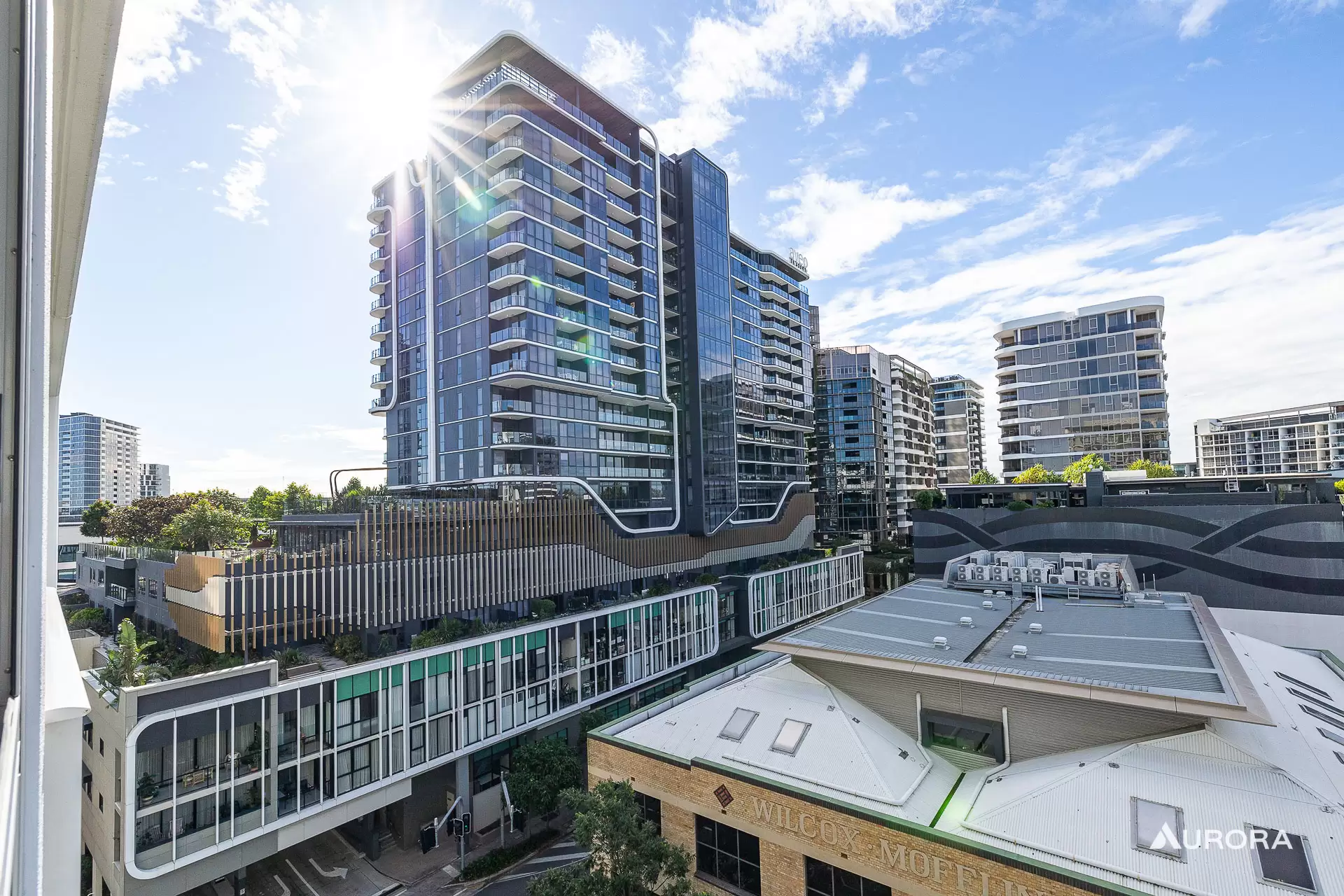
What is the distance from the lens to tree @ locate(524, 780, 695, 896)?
1639 centimetres

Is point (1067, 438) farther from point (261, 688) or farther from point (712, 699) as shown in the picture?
point (261, 688)

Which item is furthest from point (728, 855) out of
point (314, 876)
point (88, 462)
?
point (88, 462)

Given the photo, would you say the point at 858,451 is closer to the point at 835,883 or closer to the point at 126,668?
the point at 835,883

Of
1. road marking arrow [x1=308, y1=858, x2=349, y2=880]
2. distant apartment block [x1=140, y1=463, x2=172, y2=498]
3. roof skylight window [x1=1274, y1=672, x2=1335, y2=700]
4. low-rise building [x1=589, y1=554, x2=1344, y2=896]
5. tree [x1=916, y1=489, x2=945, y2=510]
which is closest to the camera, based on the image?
low-rise building [x1=589, y1=554, x2=1344, y2=896]

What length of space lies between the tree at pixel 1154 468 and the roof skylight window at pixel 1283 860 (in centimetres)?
6401

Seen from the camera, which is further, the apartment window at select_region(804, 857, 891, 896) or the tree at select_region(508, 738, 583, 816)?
the tree at select_region(508, 738, 583, 816)

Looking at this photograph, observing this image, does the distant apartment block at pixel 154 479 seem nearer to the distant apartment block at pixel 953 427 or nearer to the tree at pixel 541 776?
the tree at pixel 541 776

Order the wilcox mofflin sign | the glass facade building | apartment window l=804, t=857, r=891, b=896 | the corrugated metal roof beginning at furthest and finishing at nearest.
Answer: the glass facade building, the corrugated metal roof, apartment window l=804, t=857, r=891, b=896, the wilcox mofflin sign

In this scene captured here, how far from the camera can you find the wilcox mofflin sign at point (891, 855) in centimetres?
1429

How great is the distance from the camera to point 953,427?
420 ft

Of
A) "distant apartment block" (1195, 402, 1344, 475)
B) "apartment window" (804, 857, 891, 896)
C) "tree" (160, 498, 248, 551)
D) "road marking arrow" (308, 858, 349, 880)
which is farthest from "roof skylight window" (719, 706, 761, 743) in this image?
"distant apartment block" (1195, 402, 1344, 475)

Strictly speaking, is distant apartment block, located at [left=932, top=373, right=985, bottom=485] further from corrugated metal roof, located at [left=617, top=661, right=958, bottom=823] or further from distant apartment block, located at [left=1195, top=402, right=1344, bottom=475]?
corrugated metal roof, located at [left=617, top=661, right=958, bottom=823]

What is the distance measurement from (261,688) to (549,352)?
26403 millimetres

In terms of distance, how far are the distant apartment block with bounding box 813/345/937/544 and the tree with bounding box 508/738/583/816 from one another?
66522 millimetres
